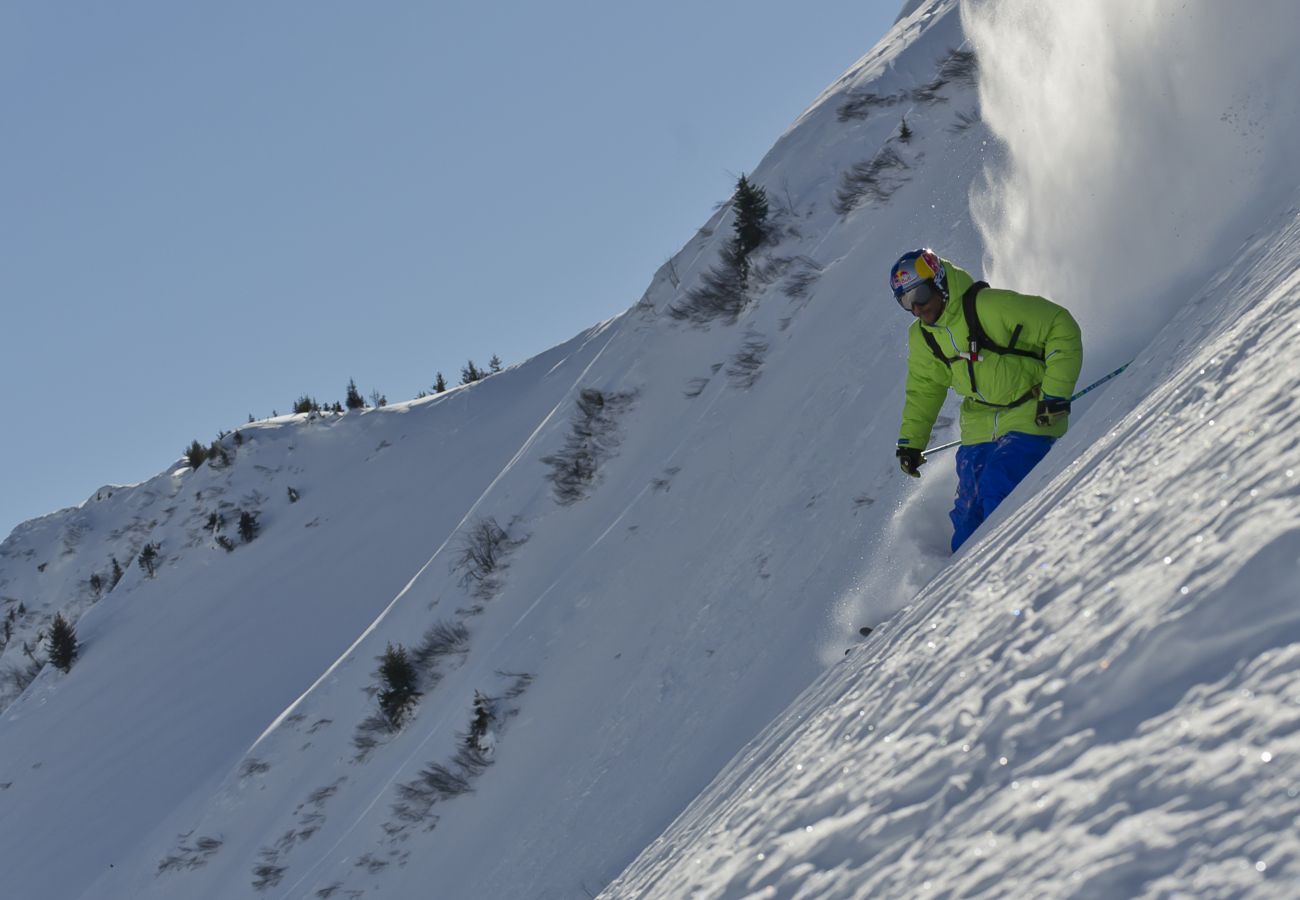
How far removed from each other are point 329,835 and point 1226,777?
10.6 meters

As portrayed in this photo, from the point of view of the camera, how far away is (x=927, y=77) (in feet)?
53.2

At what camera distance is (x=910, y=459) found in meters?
8.58

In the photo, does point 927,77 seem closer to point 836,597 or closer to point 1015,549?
point 836,597

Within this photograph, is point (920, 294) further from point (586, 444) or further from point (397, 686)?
point (397, 686)

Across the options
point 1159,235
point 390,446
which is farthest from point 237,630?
point 1159,235

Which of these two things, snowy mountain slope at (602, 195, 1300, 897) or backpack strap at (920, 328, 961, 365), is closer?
snowy mountain slope at (602, 195, 1300, 897)

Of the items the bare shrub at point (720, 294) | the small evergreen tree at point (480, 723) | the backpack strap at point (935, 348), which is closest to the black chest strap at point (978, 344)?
the backpack strap at point (935, 348)

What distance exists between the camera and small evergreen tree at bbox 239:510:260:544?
2397 centimetres

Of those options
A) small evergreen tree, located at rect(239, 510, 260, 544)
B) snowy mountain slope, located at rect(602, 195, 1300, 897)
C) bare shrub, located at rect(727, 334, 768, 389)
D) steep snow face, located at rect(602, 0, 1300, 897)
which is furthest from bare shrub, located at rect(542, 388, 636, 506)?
small evergreen tree, located at rect(239, 510, 260, 544)

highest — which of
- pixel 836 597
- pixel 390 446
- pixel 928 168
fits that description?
pixel 390 446

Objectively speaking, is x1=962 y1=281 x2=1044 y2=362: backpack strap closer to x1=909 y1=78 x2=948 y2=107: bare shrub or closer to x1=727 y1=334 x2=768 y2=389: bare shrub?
x1=727 y1=334 x2=768 y2=389: bare shrub

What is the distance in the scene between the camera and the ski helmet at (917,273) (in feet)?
25.2

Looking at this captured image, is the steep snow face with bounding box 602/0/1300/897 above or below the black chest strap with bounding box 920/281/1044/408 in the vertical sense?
below

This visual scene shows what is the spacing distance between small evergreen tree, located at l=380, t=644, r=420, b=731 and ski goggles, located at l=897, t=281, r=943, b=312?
23.4ft
